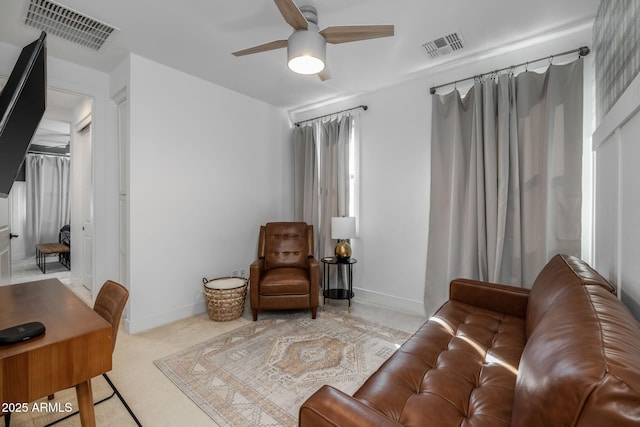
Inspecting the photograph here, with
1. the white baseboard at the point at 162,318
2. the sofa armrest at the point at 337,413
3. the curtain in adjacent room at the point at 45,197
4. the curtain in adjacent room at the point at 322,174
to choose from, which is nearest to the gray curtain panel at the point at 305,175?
the curtain in adjacent room at the point at 322,174

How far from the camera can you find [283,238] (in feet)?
11.8

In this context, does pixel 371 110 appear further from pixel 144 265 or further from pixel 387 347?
pixel 144 265

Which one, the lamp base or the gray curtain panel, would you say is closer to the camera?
the lamp base

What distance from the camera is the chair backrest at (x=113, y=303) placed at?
56.7 inches

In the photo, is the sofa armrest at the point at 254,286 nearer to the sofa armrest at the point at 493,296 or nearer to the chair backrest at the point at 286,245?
the chair backrest at the point at 286,245

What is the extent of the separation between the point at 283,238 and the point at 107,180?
2.00 m

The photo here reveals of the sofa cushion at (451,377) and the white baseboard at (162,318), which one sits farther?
the white baseboard at (162,318)

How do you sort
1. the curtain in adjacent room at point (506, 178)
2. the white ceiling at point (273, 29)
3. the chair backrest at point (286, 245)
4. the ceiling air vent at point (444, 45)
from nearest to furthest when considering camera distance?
the white ceiling at point (273, 29) → the curtain in adjacent room at point (506, 178) → the ceiling air vent at point (444, 45) → the chair backrest at point (286, 245)

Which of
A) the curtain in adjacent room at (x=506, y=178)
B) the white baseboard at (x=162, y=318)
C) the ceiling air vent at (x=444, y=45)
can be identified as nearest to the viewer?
the curtain in adjacent room at (x=506, y=178)

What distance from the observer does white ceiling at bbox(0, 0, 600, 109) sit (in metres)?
2.05

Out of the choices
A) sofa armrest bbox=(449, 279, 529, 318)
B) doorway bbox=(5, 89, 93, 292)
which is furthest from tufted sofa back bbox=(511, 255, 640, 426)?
doorway bbox=(5, 89, 93, 292)

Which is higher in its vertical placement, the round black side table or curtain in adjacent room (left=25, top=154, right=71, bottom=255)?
curtain in adjacent room (left=25, top=154, right=71, bottom=255)

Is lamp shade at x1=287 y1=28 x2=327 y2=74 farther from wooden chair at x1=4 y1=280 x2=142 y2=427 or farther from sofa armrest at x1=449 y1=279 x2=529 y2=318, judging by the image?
sofa armrest at x1=449 y1=279 x2=529 y2=318

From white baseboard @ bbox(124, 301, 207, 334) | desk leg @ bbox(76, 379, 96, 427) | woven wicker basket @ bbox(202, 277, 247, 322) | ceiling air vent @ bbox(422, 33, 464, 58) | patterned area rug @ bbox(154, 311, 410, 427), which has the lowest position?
patterned area rug @ bbox(154, 311, 410, 427)
